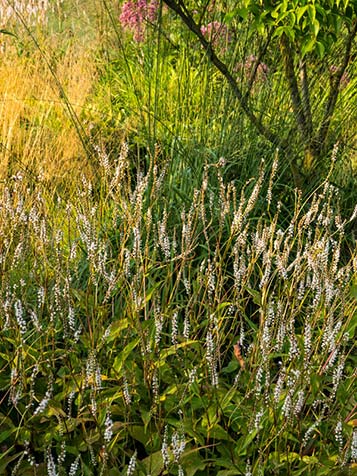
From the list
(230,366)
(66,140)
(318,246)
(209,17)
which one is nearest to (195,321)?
(230,366)

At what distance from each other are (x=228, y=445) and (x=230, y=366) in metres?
0.48

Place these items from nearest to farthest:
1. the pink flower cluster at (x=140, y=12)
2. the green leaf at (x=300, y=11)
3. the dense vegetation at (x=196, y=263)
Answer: the dense vegetation at (x=196, y=263), the green leaf at (x=300, y=11), the pink flower cluster at (x=140, y=12)

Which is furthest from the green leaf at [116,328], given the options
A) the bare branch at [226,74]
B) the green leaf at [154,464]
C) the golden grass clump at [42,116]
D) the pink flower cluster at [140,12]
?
the golden grass clump at [42,116]

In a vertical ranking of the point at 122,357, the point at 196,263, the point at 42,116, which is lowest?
the point at 196,263

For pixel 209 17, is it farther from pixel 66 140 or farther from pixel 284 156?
pixel 66 140

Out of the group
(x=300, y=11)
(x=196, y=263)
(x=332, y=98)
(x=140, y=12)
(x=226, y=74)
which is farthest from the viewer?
(x=140, y=12)

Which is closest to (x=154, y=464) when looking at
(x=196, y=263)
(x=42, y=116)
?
(x=196, y=263)

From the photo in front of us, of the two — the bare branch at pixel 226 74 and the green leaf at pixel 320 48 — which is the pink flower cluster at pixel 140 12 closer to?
the bare branch at pixel 226 74

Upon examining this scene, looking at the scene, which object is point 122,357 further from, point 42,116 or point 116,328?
point 42,116

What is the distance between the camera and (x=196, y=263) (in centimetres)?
362

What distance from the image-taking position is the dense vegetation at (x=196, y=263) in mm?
2199

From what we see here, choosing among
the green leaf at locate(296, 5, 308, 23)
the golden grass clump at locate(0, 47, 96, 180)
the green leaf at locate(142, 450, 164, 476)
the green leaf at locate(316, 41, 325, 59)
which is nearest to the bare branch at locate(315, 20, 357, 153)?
the green leaf at locate(316, 41, 325, 59)

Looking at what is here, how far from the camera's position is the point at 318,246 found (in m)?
2.46

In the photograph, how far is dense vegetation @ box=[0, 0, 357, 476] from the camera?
220 centimetres
